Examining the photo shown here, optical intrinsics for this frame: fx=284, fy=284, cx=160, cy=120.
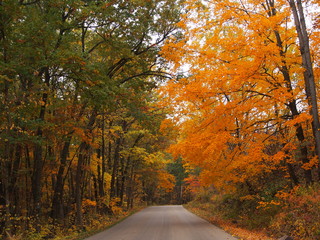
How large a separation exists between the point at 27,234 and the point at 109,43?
29.5 feet

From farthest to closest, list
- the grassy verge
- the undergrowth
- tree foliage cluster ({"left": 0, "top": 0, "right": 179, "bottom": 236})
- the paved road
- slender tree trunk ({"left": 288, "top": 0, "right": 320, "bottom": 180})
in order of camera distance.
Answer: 1. the paved road
2. the grassy verge
3. tree foliage cluster ({"left": 0, "top": 0, "right": 179, "bottom": 236})
4. the undergrowth
5. slender tree trunk ({"left": 288, "top": 0, "right": 320, "bottom": 180})

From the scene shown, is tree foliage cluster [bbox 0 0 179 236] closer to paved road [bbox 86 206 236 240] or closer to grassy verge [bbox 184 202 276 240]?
paved road [bbox 86 206 236 240]

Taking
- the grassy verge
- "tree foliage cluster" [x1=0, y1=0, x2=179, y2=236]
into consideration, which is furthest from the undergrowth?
"tree foliage cluster" [x1=0, y1=0, x2=179, y2=236]

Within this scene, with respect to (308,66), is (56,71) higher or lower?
higher

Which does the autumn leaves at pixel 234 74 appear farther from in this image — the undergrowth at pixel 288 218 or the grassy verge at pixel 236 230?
the grassy verge at pixel 236 230

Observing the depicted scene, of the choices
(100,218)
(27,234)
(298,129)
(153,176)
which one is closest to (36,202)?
(27,234)

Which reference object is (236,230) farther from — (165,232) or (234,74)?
(234,74)

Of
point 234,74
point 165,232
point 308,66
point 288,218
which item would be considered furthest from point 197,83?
point 165,232

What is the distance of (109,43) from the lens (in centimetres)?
1311

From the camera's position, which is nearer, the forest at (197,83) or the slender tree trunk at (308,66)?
the slender tree trunk at (308,66)

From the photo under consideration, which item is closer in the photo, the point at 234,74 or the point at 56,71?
the point at 234,74

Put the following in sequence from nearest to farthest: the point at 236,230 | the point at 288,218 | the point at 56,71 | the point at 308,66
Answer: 1. the point at 308,66
2. the point at 288,218
3. the point at 236,230
4. the point at 56,71

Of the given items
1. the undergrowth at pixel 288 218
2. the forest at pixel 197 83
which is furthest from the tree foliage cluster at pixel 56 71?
the undergrowth at pixel 288 218

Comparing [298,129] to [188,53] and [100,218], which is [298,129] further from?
[100,218]
